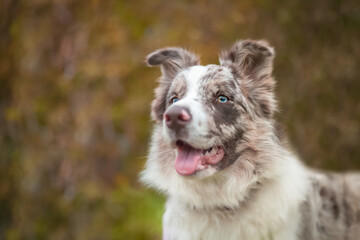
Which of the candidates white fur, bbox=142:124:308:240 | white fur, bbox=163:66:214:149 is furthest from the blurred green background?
white fur, bbox=163:66:214:149

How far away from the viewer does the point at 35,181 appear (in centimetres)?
782

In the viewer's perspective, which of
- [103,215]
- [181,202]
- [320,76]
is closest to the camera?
[181,202]

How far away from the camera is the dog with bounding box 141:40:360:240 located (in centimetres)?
340

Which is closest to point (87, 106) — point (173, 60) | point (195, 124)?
point (173, 60)

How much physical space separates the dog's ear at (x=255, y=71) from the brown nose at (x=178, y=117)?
889 mm

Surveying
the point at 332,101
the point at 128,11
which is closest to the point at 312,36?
the point at 332,101

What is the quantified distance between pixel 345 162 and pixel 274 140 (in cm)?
367

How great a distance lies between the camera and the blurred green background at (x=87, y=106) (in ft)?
23.5

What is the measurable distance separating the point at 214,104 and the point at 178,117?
521mm

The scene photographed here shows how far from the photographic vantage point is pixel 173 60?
427 cm

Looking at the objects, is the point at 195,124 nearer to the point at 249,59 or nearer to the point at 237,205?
the point at 237,205

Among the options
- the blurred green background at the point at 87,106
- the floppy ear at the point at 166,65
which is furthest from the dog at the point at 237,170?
the blurred green background at the point at 87,106

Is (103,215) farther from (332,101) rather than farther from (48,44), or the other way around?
(332,101)

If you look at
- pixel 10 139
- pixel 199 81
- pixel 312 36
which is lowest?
pixel 10 139
